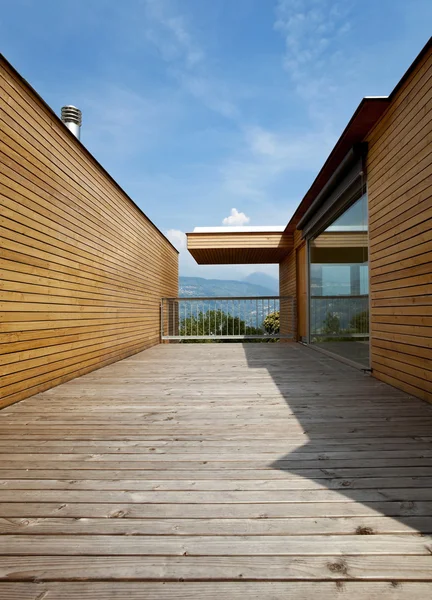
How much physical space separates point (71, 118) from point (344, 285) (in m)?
4.62

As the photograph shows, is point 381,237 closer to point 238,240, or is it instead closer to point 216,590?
point 216,590

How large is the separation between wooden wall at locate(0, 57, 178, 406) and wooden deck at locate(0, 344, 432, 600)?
25.4 inches

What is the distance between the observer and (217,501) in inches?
51.6

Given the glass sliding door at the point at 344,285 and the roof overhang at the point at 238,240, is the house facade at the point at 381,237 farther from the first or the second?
the roof overhang at the point at 238,240

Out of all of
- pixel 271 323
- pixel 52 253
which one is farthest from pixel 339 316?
pixel 271 323

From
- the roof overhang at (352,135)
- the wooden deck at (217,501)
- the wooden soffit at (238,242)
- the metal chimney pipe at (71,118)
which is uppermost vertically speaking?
the metal chimney pipe at (71,118)

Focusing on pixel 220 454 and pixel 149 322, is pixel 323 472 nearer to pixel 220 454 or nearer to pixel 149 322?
pixel 220 454

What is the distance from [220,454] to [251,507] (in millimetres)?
499

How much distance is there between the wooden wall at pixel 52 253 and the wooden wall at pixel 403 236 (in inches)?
129

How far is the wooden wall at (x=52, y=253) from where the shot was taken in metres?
2.68

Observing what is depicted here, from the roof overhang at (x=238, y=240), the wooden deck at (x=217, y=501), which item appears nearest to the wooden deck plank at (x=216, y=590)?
the wooden deck at (x=217, y=501)

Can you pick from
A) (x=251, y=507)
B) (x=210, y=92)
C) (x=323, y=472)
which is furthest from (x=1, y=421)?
(x=210, y=92)

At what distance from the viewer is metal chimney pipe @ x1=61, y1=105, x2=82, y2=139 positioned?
4.93 meters

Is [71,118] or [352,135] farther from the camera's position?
[71,118]
